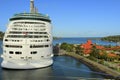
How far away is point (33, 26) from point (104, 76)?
1687 cm

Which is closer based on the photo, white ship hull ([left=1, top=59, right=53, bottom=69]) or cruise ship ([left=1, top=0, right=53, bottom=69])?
white ship hull ([left=1, top=59, right=53, bottom=69])

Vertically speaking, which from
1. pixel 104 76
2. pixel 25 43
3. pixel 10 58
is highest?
pixel 25 43

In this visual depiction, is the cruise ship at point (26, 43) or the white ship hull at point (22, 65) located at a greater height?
the cruise ship at point (26, 43)

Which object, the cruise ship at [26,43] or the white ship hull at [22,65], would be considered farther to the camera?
the cruise ship at [26,43]

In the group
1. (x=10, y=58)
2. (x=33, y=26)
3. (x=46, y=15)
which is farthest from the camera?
(x=46, y=15)

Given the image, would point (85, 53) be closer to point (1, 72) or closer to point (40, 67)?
point (40, 67)

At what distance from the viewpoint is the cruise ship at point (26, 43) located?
43062 millimetres

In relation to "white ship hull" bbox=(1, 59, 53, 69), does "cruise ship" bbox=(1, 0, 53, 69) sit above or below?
above

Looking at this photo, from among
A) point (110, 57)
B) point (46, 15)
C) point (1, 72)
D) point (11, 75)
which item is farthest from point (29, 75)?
point (110, 57)

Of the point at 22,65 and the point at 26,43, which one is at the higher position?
the point at 26,43

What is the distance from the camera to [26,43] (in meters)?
43.5

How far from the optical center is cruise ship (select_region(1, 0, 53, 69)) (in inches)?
1695

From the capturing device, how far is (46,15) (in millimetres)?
51094

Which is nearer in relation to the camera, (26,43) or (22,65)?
(22,65)
